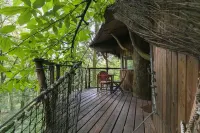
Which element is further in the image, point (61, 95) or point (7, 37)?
point (61, 95)

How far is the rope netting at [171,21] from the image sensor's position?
2.10ft

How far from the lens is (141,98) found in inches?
250

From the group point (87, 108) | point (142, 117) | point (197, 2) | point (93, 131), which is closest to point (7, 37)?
point (197, 2)

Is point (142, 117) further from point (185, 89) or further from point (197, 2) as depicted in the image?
point (197, 2)

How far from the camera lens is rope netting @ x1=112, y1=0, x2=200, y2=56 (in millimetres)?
640

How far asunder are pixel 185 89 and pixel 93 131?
2.40 m

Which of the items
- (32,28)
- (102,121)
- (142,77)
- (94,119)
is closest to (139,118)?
(102,121)

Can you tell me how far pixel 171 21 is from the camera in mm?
848

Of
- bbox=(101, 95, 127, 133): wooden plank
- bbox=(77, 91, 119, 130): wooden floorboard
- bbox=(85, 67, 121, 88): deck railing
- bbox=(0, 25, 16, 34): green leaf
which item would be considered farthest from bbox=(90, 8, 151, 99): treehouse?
bbox=(0, 25, 16, 34): green leaf

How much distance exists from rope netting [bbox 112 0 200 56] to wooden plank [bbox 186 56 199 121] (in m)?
0.18

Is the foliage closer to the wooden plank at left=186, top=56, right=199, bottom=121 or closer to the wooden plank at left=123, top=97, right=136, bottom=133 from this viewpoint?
the wooden plank at left=186, top=56, right=199, bottom=121

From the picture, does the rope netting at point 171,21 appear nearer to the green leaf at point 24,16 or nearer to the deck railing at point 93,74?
the green leaf at point 24,16

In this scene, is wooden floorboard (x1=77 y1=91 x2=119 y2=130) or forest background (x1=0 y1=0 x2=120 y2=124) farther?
wooden floorboard (x1=77 y1=91 x2=119 y2=130)

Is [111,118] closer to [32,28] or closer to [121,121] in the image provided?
[121,121]
